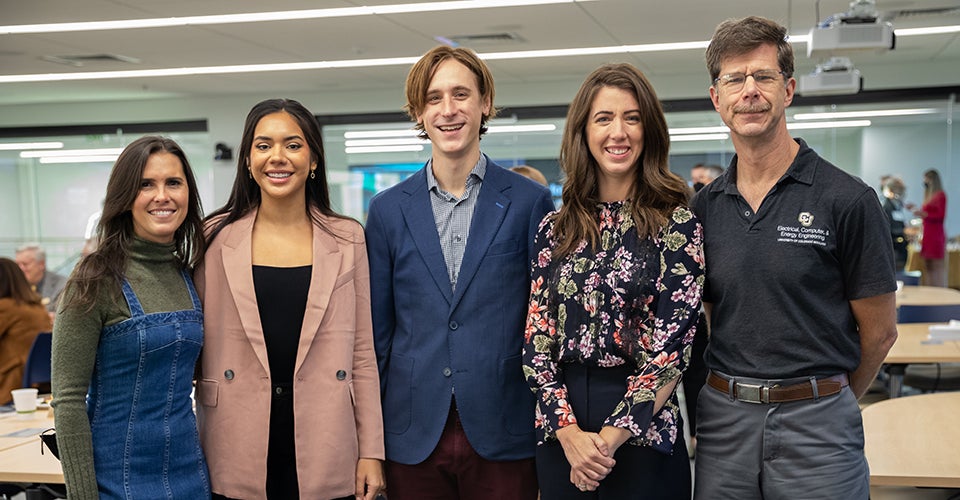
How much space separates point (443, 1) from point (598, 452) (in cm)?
508

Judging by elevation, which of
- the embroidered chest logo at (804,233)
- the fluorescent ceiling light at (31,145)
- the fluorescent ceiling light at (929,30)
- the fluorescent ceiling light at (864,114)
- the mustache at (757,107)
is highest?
the fluorescent ceiling light at (929,30)

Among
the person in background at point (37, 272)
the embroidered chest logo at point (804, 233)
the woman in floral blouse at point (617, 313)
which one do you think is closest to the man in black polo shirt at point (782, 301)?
the embroidered chest logo at point (804, 233)

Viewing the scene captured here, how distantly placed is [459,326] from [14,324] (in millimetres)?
3790

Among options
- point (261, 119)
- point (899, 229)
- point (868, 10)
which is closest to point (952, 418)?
point (261, 119)

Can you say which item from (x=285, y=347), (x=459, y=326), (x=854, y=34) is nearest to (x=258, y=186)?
(x=285, y=347)

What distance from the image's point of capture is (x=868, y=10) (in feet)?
19.3

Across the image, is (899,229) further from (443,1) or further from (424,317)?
(424,317)

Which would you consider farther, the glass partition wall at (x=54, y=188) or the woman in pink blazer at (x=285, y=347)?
the glass partition wall at (x=54, y=188)

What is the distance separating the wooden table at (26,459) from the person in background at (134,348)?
79cm

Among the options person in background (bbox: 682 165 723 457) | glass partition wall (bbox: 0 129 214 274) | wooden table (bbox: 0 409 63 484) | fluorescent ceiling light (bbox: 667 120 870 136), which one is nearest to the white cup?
wooden table (bbox: 0 409 63 484)

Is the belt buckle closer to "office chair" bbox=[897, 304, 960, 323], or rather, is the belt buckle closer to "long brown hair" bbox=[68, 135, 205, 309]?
"long brown hair" bbox=[68, 135, 205, 309]

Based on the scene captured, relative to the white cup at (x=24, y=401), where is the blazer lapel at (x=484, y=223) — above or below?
above

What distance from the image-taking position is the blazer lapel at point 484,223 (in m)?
2.31

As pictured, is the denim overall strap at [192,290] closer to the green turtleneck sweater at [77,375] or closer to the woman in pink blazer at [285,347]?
the woman in pink blazer at [285,347]
